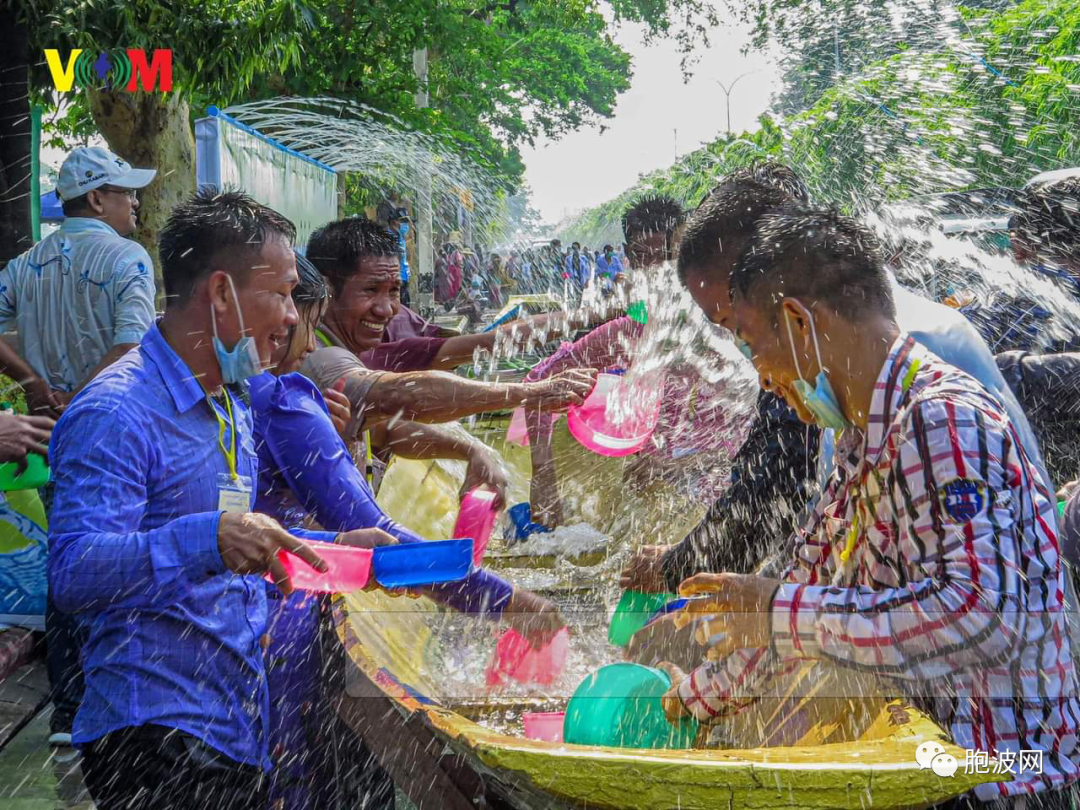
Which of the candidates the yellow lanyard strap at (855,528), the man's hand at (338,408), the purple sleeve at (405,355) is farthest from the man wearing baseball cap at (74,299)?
the yellow lanyard strap at (855,528)

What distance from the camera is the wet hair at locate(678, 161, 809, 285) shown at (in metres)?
3.31

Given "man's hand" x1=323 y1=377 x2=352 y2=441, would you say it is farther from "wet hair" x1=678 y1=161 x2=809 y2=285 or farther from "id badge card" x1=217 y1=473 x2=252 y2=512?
"wet hair" x1=678 y1=161 x2=809 y2=285

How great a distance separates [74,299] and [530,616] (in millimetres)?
2921

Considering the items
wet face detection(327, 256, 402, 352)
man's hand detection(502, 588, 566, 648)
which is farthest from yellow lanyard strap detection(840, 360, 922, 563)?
wet face detection(327, 256, 402, 352)

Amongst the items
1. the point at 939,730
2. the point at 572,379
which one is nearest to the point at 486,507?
the point at 572,379

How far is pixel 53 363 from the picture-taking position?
188 inches

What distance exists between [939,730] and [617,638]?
1642mm

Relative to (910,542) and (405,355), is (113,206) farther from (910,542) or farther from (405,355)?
(910,542)

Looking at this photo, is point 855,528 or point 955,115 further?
point 955,115

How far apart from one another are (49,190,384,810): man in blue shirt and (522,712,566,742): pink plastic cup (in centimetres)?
77

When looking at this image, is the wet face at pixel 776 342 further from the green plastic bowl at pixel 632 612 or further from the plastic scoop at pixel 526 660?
the plastic scoop at pixel 526 660

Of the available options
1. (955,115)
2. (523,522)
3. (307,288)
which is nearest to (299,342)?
(307,288)

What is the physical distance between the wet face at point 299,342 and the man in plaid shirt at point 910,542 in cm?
157

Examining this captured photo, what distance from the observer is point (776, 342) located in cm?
220
